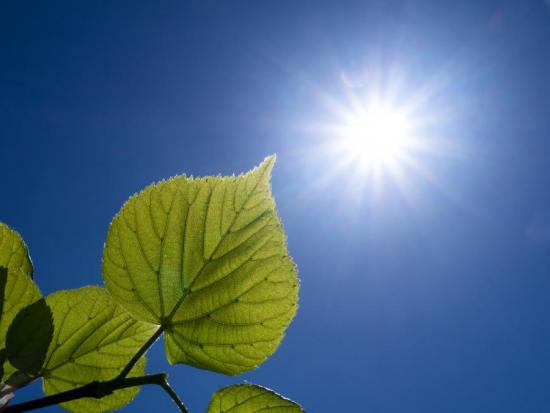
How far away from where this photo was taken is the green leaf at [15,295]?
0.98 metres

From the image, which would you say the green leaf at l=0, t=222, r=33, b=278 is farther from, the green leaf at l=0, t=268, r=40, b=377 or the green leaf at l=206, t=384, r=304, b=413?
the green leaf at l=206, t=384, r=304, b=413

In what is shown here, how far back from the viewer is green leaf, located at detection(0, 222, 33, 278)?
111cm

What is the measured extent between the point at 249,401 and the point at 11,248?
0.55 m

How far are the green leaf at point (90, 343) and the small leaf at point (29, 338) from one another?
0.46ft

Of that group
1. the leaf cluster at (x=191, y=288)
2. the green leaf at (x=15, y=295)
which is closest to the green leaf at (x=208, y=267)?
the leaf cluster at (x=191, y=288)

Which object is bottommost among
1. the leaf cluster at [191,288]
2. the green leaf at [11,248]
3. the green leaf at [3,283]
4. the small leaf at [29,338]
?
the small leaf at [29,338]

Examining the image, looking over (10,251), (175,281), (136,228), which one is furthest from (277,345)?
(10,251)

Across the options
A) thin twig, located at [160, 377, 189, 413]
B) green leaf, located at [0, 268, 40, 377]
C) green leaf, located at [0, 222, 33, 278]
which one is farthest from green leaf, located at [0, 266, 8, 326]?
thin twig, located at [160, 377, 189, 413]

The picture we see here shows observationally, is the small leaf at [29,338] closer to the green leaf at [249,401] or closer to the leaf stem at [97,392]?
the leaf stem at [97,392]

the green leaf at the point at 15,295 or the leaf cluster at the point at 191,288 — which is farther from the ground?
the leaf cluster at the point at 191,288

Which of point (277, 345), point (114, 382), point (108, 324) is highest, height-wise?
point (277, 345)

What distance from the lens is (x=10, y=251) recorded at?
1113 millimetres

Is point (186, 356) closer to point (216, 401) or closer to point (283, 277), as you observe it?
point (216, 401)

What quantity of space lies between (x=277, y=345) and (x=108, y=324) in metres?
0.37
